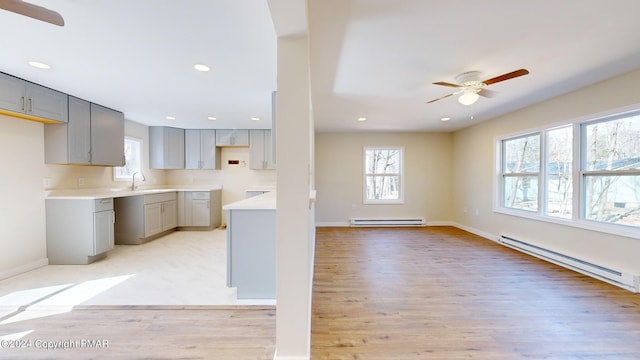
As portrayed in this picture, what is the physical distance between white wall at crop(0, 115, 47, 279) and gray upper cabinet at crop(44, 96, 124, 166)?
6.5 inches

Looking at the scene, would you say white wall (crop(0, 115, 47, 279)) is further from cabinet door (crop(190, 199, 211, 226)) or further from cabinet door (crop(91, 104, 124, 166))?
cabinet door (crop(190, 199, 211, 226))

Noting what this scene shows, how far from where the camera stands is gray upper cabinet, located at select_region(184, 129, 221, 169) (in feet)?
18.8

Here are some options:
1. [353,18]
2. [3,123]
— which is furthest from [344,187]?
[3,123]

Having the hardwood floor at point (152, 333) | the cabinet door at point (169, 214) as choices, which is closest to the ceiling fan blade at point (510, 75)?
the hardwood floor at point (152, 333)

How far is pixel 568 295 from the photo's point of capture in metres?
2.58

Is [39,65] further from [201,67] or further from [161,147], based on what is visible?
[161,147]

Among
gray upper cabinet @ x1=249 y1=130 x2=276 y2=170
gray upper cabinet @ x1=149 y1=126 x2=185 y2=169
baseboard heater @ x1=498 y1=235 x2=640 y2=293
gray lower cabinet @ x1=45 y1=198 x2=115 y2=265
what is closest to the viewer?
baseboard heater @ x1=498 y1=235 x2=640 y2=293

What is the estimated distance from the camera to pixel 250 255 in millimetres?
2473

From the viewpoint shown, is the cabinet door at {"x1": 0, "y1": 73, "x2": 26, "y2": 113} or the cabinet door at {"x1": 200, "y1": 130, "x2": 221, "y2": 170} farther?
the cabinet door at {"x1": 200, "y1": 130, "x2": 221, "y2": 170}

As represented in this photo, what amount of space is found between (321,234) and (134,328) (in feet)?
12.0

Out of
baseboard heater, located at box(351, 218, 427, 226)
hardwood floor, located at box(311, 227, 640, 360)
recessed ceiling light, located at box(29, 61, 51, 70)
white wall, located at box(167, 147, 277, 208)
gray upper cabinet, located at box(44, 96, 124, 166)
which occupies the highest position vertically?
recessed ceiling light, located at box(29, 61, 51, 70)

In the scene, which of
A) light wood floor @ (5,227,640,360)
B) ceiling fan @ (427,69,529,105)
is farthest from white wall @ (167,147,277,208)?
ceiling fan @ (427,69,529,105)

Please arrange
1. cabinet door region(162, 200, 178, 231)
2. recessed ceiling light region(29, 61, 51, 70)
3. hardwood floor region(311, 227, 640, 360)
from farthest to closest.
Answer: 1. cabinet door region(162, 200, 178, 231)
2. recessed ceiling light region(29, 61, 51, 70)
3. hardwood floor region(311, 227, 640, 360)

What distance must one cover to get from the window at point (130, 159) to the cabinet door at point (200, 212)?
4.10ft
